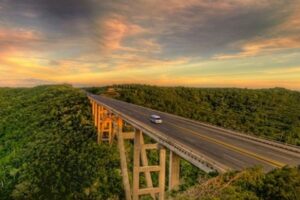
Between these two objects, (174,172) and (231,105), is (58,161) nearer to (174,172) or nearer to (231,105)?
(174,172)

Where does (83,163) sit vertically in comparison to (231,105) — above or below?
below

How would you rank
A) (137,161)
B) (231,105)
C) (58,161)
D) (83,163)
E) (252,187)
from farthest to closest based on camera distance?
(231,105)
(58,161)
(83,163)
(137,161)
(252,187)

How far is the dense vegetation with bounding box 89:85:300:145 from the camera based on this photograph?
76.5 m

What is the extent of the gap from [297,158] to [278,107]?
81864mm

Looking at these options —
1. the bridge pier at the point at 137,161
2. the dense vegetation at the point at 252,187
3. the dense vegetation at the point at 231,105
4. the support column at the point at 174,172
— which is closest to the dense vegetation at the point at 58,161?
the bridge pier at the point at 137,161

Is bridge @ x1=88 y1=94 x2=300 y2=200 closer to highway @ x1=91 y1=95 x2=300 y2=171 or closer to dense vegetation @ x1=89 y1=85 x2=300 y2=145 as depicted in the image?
highway @ x1=91 y1=95 x2=300 y2=171

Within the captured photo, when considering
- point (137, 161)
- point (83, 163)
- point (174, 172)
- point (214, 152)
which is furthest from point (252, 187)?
point (83, 163)

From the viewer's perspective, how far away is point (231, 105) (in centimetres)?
11250


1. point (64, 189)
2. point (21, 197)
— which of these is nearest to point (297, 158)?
point (64, 189)

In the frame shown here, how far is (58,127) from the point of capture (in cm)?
7169

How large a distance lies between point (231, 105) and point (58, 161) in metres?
74.8

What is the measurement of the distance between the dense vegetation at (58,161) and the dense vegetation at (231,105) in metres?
25.7

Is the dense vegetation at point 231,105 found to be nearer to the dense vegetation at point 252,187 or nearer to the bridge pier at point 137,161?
the bridge pier at point 137,161

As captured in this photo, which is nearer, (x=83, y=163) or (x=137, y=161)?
(x=137, y=161)
